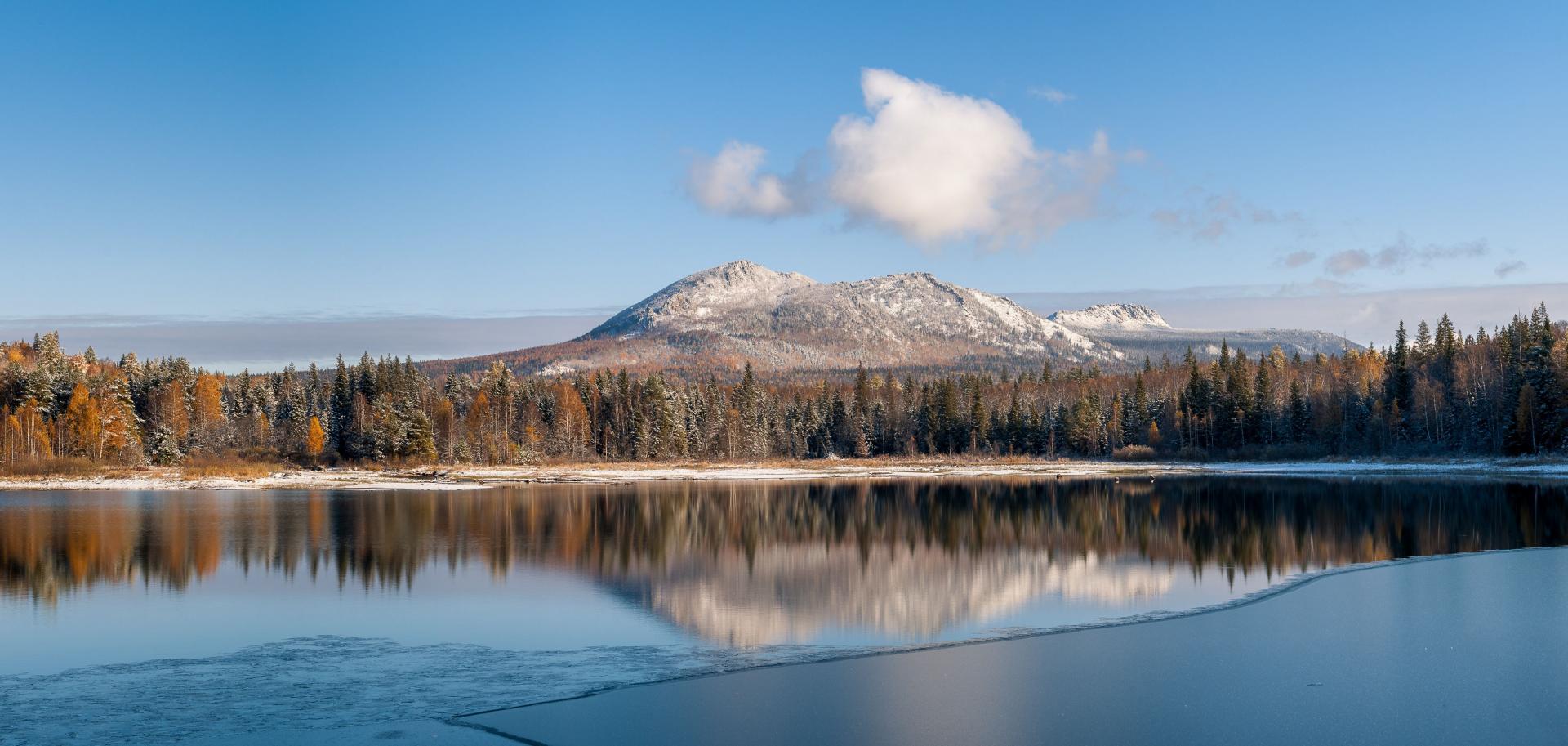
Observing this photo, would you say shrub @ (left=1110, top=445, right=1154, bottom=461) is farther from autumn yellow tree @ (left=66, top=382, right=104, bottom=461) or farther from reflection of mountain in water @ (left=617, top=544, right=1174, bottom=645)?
autumn yellow tree @ (left=66, top=382, right=104, bottom=461)

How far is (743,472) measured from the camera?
95.6 metres

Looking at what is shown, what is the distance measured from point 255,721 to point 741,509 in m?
39.1

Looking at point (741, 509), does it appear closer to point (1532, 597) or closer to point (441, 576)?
point (441, 576)

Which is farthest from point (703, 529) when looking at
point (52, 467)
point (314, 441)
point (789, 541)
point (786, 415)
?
point (786, 415)

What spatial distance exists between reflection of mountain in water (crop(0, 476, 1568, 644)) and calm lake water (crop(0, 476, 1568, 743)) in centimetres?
18

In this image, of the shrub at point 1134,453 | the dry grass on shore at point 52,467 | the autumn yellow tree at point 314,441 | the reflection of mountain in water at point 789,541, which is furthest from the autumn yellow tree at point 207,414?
the shrub at point 1134,453

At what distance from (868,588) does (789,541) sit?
11627 mm

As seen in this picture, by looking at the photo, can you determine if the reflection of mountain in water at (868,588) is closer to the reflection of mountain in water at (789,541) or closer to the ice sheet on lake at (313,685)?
the reflection of mountain in water at (789,541)

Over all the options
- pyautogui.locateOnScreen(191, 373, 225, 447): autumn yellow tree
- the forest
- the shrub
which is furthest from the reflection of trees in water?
pyautogui.locateOnScreen(191, 373, 225, 447): autumn yellow tree

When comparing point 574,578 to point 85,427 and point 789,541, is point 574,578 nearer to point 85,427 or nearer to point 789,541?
point 789,541

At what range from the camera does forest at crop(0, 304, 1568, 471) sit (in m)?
92.4

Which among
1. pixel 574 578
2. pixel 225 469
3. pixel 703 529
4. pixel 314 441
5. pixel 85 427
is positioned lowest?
pixel 703 529

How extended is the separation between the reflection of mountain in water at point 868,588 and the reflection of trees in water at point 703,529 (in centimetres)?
91

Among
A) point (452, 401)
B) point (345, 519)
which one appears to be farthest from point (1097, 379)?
point (345, 519)
